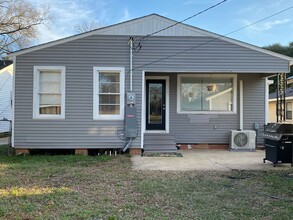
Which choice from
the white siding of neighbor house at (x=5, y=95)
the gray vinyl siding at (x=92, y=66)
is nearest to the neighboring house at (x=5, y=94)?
the white siding of neighbor house at (x=5, y=95)

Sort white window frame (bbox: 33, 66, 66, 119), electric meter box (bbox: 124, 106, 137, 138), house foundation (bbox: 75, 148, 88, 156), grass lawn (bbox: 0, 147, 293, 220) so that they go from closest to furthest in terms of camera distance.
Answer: grass lawn (bbox: 0, 147, 293, 220) → electric meter box (bbox: 124, 106, 137, 138) → white window frame (bbox: 33, 66, 66, 119) → house foundation (bbox: 75, 148, 88, 156)

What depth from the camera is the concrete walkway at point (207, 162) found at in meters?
7.67

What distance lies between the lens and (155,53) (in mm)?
9906

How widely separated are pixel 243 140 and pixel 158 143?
10.2 ft

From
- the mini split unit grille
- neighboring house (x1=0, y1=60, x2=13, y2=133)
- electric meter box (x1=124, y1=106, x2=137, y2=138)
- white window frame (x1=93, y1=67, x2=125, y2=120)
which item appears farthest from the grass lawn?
neighboring house (x1=0, y1=60, x2=13, y2=133)

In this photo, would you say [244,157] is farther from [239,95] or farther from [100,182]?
[100,182]

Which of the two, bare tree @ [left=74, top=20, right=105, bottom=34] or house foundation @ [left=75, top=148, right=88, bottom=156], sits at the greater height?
bare tree @ [left=74, top=20, right=105, bottom=34]

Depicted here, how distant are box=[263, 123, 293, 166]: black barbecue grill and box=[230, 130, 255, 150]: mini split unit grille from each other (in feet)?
9.19

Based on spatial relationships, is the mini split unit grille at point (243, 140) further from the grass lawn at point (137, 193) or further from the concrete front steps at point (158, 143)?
the grass lawn at point (137, 193)

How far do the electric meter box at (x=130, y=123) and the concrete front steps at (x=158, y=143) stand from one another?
77cm

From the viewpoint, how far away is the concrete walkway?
7.67 m

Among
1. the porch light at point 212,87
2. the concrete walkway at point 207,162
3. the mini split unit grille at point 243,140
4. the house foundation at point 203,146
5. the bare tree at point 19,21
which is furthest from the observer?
the bare tree at point 19,21

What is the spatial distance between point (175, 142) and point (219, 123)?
183cm

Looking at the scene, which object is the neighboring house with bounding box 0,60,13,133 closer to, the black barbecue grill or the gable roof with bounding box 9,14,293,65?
the gable roof with bounding box 9,14,293,65
